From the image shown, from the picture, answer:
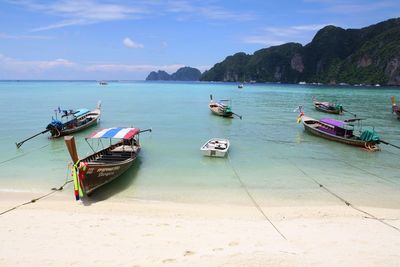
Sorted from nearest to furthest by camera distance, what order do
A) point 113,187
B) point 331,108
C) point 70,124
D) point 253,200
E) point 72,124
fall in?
point 253,200 → point 113,187 → point 70,124 → point 72,124 → point 331,108

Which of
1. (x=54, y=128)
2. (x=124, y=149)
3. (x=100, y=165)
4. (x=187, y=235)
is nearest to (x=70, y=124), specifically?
(x=54, y=128)

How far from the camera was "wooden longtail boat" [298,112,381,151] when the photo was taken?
24938 millimetres

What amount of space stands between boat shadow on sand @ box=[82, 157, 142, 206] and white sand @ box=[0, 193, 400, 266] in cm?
62

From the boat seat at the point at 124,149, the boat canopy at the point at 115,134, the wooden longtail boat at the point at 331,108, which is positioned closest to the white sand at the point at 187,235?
the boat canopy at the point at 115,134

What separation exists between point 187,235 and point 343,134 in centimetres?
2189

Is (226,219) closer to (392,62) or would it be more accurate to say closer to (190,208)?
(190,208)

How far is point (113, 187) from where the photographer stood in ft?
50.9

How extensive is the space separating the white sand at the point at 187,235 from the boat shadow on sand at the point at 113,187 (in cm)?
62

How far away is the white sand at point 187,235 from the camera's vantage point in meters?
8.02

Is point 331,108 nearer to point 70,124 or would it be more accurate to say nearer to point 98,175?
point 70,124

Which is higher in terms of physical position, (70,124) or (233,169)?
(70,124)

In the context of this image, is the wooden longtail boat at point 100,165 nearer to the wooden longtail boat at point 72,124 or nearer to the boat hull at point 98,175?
the boat hull at point 98,175

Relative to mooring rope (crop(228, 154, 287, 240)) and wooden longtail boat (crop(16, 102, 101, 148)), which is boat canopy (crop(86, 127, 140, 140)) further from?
wooden longtail boat (crop(16, 102, 101, 148))

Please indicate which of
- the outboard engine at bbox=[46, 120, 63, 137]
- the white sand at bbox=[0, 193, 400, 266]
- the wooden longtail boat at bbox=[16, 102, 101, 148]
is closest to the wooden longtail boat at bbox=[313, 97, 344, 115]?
the wooden longtail boat at bbox=[16, 102, 101, 148]
